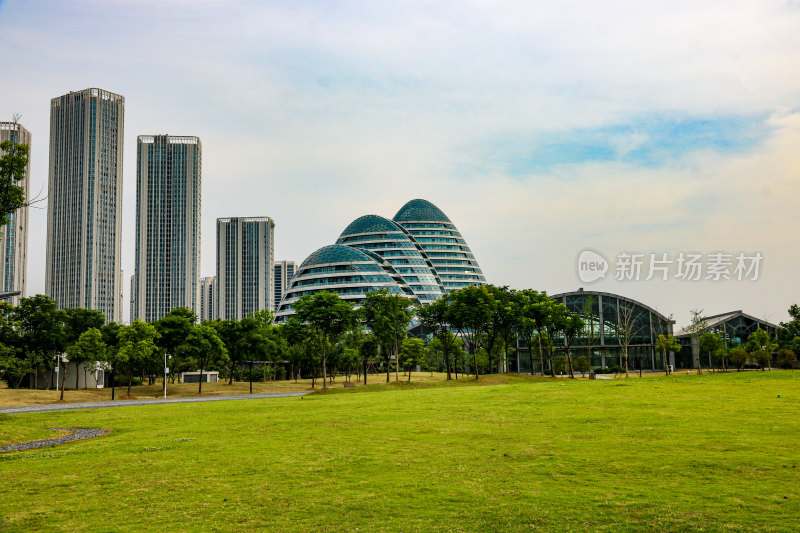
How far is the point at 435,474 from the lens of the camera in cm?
1658

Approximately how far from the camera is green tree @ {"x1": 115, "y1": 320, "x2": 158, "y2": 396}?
71625 millimetres

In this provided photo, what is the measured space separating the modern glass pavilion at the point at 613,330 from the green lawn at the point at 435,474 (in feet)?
278

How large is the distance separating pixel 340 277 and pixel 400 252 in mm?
36206

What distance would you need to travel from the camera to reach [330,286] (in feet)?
519

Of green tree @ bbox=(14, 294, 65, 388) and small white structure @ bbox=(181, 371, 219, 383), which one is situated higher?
green tree @ bbox=(14, 294, 65, 388)

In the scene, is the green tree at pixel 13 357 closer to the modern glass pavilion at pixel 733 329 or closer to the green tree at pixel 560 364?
the green tree at pixel 560 364

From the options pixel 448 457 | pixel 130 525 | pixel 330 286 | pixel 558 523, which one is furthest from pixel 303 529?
pixel 330 286

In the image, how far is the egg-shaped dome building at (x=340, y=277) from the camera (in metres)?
157

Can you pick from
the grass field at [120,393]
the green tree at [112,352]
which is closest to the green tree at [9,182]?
the grass field at [120,393]

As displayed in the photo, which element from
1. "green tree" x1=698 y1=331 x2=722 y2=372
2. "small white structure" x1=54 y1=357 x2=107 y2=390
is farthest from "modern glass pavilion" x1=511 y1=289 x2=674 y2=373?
"small white structure" x1=54 y1=357 x2=107 y2=390

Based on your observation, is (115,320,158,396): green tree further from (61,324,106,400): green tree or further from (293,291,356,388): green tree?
(293,291,356,388): green tree

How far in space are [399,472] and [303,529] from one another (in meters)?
5.07

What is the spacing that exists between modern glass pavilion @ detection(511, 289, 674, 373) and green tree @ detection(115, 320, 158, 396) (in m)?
67.3

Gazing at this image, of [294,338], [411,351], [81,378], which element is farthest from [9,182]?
[411,351]
